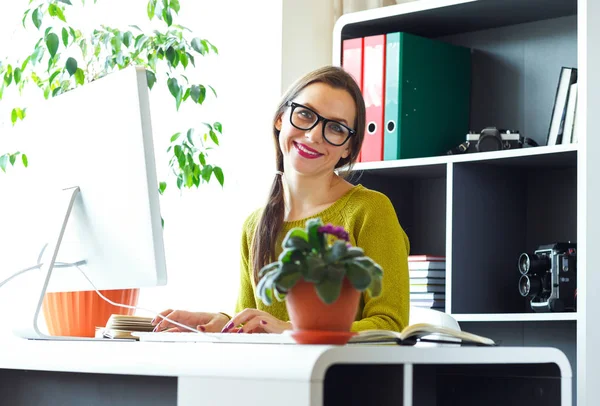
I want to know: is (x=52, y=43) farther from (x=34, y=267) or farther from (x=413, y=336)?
(x=413, y=336)

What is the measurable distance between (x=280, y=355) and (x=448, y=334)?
347 millimetres

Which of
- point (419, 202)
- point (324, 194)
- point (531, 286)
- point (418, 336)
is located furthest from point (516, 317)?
point (418, 336)

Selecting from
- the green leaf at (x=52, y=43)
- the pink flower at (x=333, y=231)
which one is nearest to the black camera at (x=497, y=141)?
the green leaf at (x=52, y=43)

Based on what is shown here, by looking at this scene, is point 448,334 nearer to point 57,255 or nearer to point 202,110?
point 57,255

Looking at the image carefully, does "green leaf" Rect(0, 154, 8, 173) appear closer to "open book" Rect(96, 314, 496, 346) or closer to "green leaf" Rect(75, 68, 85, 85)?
"green leaf" Rect(75, 68, 85, 85)

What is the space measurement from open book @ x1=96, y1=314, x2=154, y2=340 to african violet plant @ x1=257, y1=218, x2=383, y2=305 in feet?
1.94

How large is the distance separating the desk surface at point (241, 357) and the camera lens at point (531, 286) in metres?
1.40

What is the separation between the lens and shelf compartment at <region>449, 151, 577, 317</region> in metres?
2.71

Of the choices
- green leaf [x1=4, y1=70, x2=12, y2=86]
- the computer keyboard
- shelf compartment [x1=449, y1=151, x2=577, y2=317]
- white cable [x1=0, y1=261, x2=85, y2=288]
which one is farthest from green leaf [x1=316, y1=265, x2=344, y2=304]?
green leaf [x1=4, y1=70, x2=12, y2=86]

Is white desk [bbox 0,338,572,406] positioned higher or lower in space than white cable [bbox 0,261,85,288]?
lower

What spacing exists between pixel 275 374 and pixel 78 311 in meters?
1.78

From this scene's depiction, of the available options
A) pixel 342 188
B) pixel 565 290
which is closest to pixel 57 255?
pixel 342 188

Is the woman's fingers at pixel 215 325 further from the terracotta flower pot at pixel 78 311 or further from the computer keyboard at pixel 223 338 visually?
the terracotta flower pot at pixel 78 311

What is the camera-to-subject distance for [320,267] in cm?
107
